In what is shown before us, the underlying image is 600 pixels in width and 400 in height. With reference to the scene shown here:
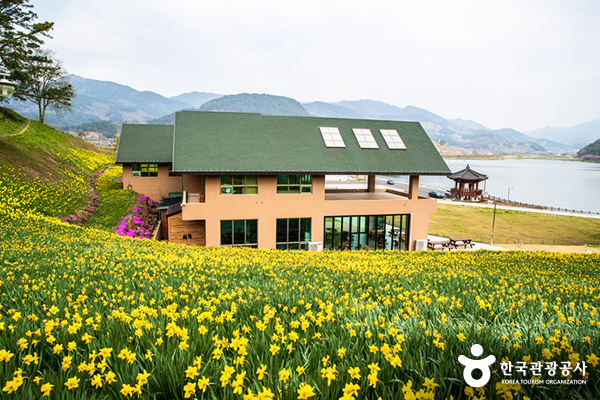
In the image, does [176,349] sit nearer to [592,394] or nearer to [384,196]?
[592,394]

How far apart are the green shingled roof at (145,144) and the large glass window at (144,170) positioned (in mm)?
734

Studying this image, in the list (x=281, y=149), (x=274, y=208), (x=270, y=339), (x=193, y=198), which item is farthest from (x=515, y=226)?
(x=270, y=339)

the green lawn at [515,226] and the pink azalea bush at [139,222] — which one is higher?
the pink azalea bush at [139,222]

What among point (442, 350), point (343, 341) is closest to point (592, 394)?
point (442, 350)

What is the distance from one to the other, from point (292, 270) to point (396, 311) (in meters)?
3.84

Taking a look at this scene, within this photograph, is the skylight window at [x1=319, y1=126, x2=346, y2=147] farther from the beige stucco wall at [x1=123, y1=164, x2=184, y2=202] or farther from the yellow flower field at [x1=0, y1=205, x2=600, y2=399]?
the yellow flower field at [x1=0, y1=205, x2=600, y2=399]

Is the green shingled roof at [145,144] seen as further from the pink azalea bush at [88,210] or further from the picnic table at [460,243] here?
the picnic table at [460,243]

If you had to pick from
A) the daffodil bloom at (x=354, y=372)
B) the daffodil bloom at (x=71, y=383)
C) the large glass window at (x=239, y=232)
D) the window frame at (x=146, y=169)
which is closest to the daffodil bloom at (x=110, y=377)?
the daffodil bloom at (x=71, y=383)

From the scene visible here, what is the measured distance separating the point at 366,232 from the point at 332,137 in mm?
6403

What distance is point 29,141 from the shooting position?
28.7 m

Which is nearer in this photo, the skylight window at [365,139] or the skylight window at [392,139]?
the skylight window at [365,139]

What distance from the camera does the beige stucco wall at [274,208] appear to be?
58.2 ft

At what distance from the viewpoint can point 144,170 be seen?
28.0 meters

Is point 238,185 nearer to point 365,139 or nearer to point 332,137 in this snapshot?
point 332,137
